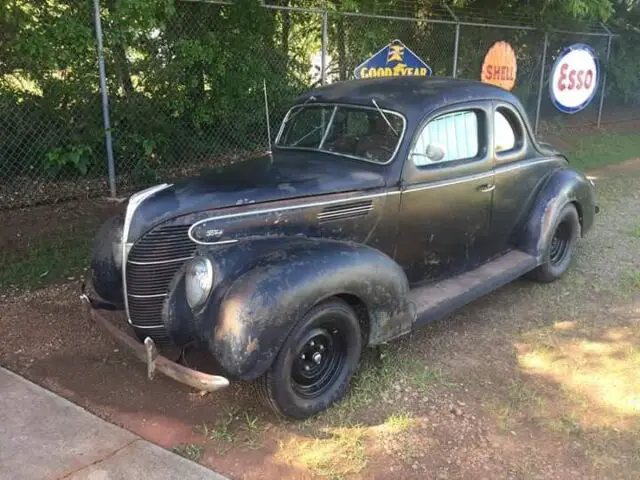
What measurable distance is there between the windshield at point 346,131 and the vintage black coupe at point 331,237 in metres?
0.01

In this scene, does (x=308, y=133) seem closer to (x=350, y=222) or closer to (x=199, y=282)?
(x=350, y=222)

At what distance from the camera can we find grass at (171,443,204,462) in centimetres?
317

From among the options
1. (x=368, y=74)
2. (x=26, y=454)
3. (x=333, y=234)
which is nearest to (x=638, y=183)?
(x=368, y=74)

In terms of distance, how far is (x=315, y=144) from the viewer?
452 cm

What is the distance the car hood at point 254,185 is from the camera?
3.47 m

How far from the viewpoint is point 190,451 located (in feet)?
10.5

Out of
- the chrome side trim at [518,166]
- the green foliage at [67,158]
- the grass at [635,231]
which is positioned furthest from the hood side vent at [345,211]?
the grass at [635,231]

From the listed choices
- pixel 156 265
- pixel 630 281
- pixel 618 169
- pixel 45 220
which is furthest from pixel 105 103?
pixel 618 169

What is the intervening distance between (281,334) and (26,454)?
4.69 feet

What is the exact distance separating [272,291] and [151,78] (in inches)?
197

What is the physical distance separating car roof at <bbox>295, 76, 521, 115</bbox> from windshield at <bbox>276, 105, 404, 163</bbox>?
0.08 metres

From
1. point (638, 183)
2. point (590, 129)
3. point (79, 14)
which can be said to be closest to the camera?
point (79, 14)

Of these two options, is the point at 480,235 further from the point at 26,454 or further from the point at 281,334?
the point at 26,454

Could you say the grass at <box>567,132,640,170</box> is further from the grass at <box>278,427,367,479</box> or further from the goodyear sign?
the grass at <box>278,427,367,479</box>
